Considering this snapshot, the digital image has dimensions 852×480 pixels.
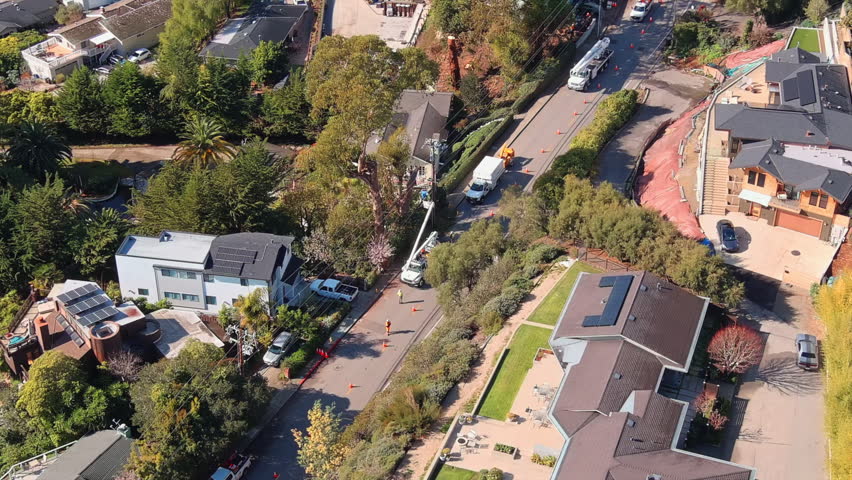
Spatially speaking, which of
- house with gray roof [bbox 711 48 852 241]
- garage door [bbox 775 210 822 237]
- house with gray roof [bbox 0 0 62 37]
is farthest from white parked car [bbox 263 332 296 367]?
house with gray roof [bbox 0 0 62 37]

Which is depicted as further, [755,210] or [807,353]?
[755,210]

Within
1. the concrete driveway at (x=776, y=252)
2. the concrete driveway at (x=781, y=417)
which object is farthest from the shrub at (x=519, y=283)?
the concrete driveway at (x=781, y=417)

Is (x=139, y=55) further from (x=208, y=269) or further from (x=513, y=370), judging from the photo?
(x=513, y=370)

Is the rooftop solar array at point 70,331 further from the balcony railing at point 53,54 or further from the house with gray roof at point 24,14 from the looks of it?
the house with gray roof at point 24,14

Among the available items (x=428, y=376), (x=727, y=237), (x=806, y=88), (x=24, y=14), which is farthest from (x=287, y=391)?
(x=24, y=14)

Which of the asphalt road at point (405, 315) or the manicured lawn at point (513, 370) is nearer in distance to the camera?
the manicured lawn at point (513, 370)

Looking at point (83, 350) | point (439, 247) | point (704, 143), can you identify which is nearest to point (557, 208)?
point (439, 247)
